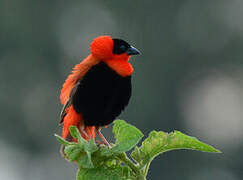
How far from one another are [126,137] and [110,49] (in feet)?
3.01

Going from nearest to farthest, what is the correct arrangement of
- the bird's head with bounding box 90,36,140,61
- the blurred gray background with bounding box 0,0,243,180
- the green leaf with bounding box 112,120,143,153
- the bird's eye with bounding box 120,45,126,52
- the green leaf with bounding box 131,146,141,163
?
the green leaf with bounding box 112,120,143,153 < the green leaf with bounding box 131,146,141,163 < the bird's head with bounding box 90,36,140,61 < the bird's eye with bounding box 120,45,126,52 < the blurred gray background with bounding box 0,0,243,180

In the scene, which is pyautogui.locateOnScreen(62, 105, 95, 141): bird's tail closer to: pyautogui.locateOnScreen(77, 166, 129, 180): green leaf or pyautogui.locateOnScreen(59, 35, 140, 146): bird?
pyautogui.locateOnScreen(59, 35, 140, 146): bird

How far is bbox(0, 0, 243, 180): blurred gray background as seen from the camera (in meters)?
17.3

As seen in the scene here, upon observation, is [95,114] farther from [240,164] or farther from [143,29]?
[143,29]

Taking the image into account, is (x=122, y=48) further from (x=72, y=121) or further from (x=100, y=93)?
(x=72, y=121)

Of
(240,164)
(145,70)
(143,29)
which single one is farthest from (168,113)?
(143,29)

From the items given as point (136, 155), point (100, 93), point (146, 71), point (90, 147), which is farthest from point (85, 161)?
point (146, 71)

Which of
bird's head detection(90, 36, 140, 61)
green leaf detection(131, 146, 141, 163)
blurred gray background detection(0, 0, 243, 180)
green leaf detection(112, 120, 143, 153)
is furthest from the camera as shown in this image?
blurred gray background detection(0, 0, 243, 180)

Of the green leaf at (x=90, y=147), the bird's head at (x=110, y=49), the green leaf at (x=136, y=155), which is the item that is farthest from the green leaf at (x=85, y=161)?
the bird's head at (x=110, y=49)

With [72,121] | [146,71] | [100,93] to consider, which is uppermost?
[100,93]

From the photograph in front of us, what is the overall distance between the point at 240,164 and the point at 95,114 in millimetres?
16213

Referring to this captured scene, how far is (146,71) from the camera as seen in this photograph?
56.6ft

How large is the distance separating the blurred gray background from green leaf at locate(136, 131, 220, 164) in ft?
44.8

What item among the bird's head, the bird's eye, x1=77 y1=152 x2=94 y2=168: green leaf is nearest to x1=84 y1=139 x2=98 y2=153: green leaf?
x1=77 y1=152 x2=94 y2=168: green leaf
